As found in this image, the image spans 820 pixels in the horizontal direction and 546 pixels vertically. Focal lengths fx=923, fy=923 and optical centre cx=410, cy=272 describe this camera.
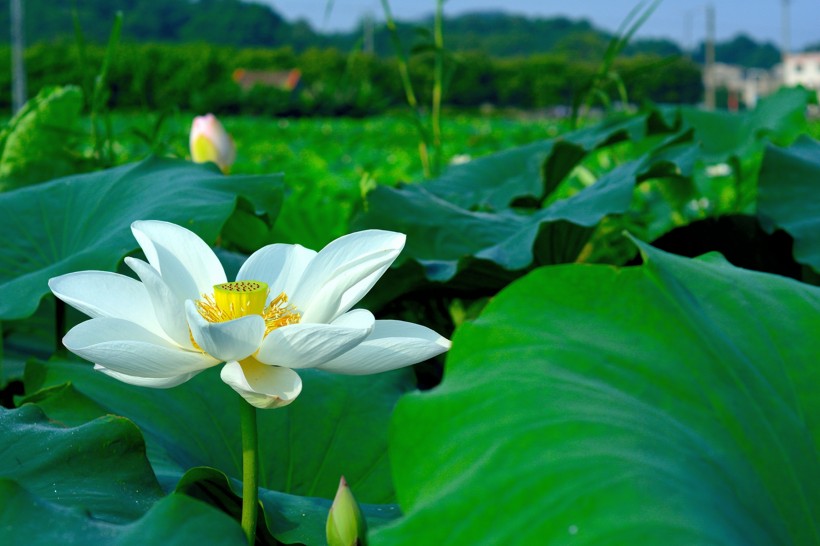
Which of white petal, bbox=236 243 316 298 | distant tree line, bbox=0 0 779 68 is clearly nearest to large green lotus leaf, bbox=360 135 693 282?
white petal, bbox=236 243 316 298

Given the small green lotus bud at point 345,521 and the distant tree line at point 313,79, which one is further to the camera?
the distant tree line at point 313,79

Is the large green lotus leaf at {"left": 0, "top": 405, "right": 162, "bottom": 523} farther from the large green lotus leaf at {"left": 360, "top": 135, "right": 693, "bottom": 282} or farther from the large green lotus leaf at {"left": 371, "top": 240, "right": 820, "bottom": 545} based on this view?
the large green lotus leaf at {"left": 360, "top": 135, "right": 693, "bottom": 282}

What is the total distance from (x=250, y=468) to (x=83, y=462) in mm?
171

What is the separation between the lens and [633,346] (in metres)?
0.56

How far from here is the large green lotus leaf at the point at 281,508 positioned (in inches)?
24.5

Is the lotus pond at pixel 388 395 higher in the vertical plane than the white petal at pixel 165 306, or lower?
lower

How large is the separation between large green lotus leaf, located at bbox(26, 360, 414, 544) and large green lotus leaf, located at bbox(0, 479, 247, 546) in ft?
0.80

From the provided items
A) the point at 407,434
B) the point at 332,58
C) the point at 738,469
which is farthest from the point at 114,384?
the point at 332,58

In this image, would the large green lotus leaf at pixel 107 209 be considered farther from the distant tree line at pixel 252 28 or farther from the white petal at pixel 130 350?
the distant tree line at pixel 252 28

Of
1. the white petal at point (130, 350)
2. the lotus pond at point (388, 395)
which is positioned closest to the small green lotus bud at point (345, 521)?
the lotus pond at point (388, 395)

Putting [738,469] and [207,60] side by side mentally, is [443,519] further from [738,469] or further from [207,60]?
[207,60]

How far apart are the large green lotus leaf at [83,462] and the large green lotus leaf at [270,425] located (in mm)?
95

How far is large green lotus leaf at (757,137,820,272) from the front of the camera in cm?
108

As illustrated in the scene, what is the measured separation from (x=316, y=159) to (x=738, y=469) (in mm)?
4152
